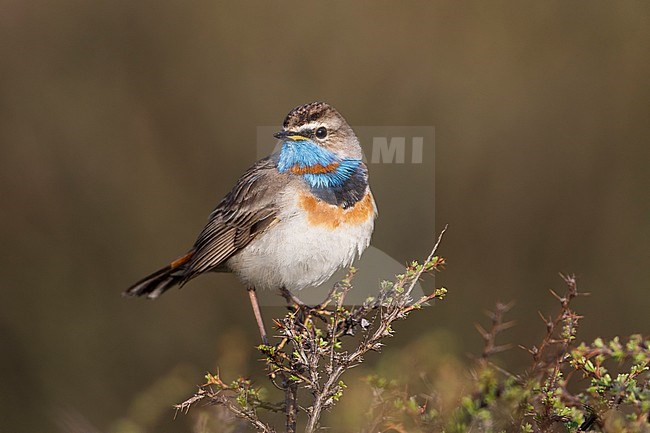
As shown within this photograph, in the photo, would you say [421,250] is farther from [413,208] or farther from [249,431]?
[249,431]

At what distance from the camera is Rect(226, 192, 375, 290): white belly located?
14.6ft

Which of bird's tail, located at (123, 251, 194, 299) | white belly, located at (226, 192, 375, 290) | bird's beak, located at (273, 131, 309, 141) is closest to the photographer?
white belly, located at (226, 192, 375, 290)

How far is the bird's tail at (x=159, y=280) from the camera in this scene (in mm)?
5047

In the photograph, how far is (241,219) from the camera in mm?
4781

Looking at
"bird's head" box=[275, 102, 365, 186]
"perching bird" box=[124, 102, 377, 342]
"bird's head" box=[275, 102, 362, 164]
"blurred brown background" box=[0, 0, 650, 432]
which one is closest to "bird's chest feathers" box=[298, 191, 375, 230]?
"perching bird" box=[124, 102, 377, 342]

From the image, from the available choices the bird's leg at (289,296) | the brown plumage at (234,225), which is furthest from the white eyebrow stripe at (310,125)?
the bird's leg at (289,296)

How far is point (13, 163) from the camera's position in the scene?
769 centimetres

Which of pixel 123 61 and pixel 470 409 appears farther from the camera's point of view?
pixel 123 61

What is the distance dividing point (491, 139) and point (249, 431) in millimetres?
4540

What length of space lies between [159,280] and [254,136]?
2666 mm

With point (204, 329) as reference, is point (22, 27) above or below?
above

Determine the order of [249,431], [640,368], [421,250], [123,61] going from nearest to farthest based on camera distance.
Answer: [640,368]
[249,431]
[421,250]
[123,61]

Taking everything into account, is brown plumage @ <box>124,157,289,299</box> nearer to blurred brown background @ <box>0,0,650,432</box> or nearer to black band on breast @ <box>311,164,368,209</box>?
black band on breast @ <box>311,164,368,209</box>

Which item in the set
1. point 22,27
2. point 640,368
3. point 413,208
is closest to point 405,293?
point 640,368
